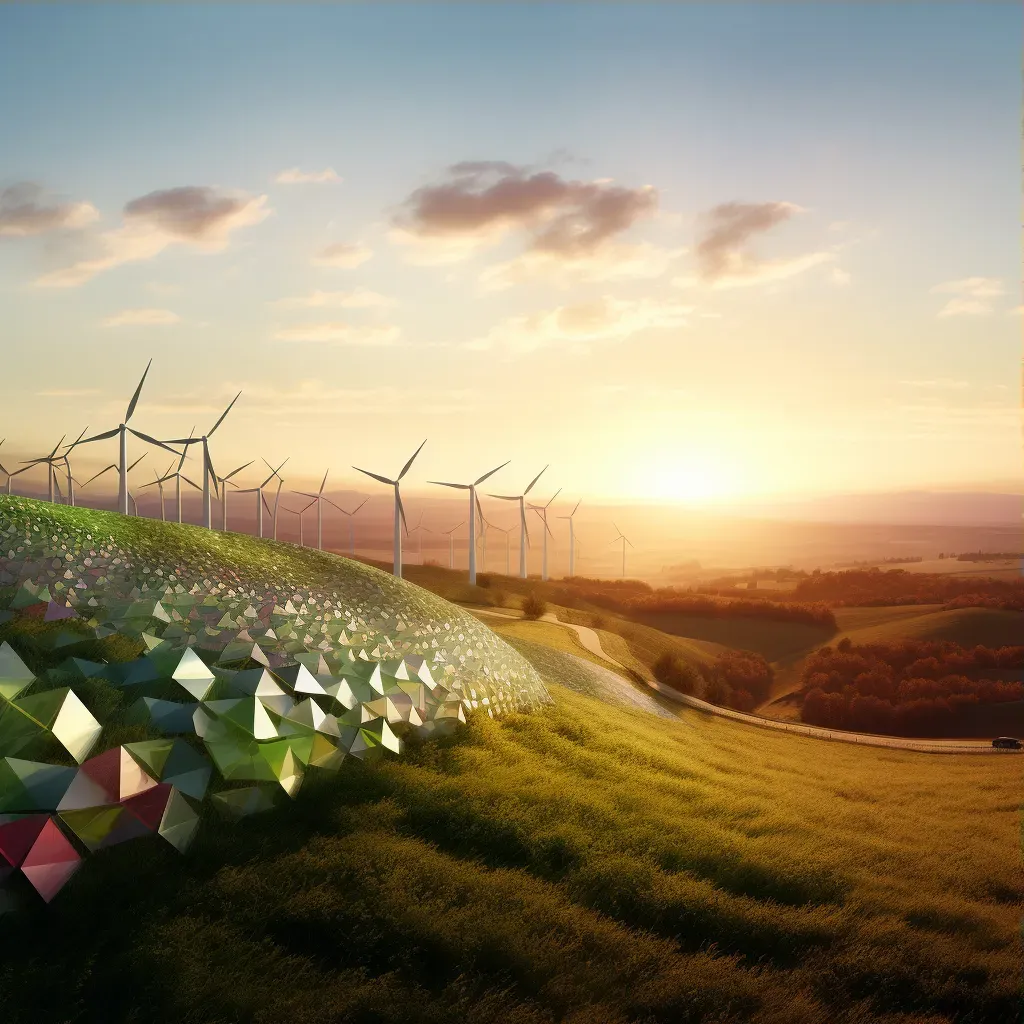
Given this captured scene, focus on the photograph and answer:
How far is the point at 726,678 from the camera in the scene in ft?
227

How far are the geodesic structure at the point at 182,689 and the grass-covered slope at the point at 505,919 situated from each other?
1.97 ft

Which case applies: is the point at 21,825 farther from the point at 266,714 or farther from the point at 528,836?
the point at 528,836

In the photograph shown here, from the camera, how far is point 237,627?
20906 mm

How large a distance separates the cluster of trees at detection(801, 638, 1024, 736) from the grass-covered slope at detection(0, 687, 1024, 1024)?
38.4 m

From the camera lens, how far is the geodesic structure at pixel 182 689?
12.6 metres

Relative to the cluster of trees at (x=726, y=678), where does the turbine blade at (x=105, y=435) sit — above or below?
above

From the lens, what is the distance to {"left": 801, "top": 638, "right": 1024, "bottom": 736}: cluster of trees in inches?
2114

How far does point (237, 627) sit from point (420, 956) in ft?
38.7

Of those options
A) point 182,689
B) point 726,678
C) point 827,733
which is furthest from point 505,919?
point 726,678

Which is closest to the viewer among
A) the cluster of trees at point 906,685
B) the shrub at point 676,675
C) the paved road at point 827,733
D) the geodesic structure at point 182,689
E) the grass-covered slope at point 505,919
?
the grass-covered slope at point 505,919

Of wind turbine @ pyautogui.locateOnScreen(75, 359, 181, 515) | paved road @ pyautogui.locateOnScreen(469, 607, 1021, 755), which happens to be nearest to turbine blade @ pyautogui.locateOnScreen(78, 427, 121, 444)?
wind turbine @ pyautogui.locateOnScreen(75, 359, 181, 515)

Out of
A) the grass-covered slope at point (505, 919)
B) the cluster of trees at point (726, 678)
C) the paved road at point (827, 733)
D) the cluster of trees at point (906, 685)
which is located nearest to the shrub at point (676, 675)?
the cluster of trees at point (726, 678)

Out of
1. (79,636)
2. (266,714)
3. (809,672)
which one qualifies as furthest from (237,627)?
(809,672)

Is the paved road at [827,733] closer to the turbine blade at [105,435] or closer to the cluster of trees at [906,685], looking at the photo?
the cluster of trees at [906,685]
